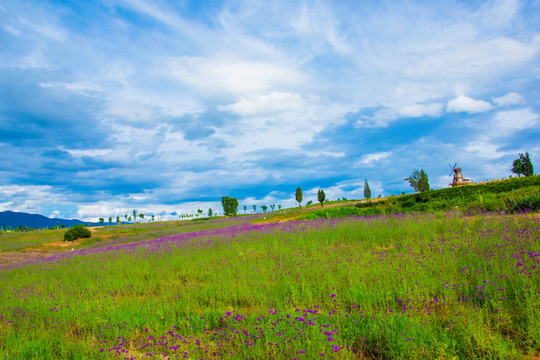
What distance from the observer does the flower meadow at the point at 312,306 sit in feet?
11.7

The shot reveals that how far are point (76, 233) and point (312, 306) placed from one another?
3696cm

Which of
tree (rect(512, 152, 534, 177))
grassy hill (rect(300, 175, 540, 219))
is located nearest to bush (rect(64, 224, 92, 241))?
grassy hill (rect(300, 175, 540, 219))

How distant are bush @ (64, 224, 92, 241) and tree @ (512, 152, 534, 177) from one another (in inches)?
3071

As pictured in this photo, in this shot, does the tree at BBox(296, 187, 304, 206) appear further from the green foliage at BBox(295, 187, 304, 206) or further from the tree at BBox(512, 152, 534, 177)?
the tree at BBox(512, 152, 534, 177)

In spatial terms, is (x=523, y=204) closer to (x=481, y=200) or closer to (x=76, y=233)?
(x=481, y=200)

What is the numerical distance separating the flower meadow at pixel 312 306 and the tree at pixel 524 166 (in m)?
69.7

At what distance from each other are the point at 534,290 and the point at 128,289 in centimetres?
843

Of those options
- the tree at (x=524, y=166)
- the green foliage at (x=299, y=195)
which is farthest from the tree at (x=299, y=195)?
the tree at (x=524, y=166)

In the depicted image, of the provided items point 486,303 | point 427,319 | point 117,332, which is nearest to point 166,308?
point 117,332

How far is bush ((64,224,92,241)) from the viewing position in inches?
1312

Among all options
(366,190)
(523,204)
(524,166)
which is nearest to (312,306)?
(523,204)

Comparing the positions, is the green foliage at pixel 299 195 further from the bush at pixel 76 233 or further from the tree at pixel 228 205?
the bush at pixel 76 233

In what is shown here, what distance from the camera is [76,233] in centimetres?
3369

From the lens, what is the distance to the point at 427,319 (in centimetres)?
399
